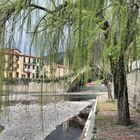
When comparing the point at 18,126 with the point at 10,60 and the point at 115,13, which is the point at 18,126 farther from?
the point at 115,13

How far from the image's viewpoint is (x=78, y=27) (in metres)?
4.03

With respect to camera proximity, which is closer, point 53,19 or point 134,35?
point 134,35

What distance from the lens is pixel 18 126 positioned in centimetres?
1634

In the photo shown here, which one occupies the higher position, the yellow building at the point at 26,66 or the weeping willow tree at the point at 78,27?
the weeping willow tree at the point at 78,27

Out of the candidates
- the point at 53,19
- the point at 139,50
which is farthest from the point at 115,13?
the point at 53,19

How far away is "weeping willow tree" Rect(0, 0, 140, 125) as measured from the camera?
4180mm

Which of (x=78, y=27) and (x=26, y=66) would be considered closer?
(x=78, y=27)

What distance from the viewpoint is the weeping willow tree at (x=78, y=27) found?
13.7 ft

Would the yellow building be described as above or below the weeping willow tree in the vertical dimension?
below

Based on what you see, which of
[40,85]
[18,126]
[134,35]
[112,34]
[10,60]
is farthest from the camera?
[18,126]

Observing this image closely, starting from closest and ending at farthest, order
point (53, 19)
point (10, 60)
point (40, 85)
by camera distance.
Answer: point (40, 85), point (10, 60), point (53, 19)

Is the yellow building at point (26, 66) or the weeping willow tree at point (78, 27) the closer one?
the weeping willow tree at point (78, 27)

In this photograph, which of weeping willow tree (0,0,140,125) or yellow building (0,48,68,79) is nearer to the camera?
weeping willow tree (0,0,140,125)

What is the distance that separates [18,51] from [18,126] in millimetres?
11434
